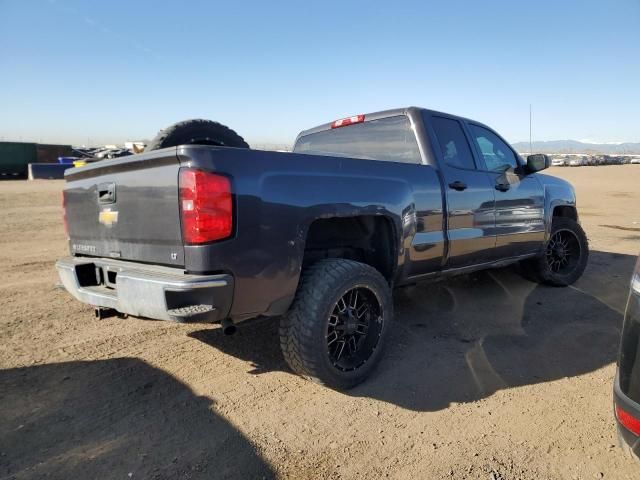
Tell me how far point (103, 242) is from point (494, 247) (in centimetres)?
347

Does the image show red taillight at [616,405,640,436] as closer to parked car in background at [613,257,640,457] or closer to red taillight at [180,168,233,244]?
parked car in background at [613,257,640,457]

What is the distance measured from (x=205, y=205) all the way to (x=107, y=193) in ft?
3.32

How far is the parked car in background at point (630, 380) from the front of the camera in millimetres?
1931

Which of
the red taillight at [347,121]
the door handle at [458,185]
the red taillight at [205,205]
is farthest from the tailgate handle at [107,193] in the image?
the door handle at [458,185]

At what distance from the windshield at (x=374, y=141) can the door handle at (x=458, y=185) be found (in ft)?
1.20

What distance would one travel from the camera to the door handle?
4.00 meters

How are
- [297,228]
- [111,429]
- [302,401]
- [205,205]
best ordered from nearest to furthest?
1. [205,205]
2. [111,429]
3. [297,228]
4. [302,401]

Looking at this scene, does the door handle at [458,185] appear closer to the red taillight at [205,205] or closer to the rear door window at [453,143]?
the rear door window at [453,143]

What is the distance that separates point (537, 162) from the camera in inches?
191

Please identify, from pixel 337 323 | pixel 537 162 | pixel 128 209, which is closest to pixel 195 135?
pixel 128 209

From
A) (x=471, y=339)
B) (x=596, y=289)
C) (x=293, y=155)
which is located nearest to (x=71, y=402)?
(x=293, y=155)

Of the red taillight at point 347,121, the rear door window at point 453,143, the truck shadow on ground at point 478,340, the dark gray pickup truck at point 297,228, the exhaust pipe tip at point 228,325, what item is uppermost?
the red taillight at point 347,121

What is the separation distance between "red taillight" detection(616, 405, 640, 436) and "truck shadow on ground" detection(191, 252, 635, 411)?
109 centimetres

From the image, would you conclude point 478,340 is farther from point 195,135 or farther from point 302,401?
point 195,135
